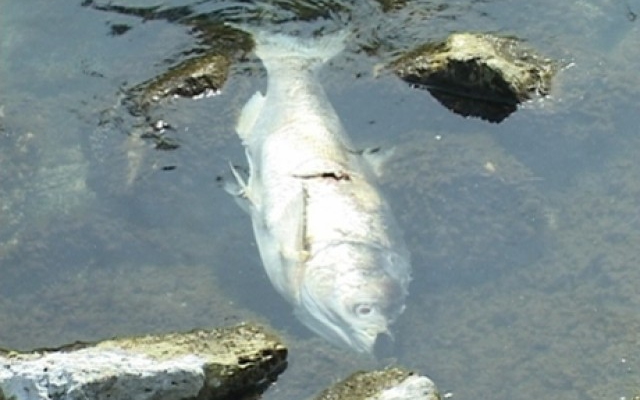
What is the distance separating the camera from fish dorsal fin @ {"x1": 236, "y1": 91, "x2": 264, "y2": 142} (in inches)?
313

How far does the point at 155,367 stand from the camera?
5844 millimetres

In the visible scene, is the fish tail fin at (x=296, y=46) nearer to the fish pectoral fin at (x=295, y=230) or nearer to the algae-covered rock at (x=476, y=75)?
the algae-covered rock at (x=476, y=75)

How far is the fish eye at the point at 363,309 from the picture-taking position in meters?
6.42

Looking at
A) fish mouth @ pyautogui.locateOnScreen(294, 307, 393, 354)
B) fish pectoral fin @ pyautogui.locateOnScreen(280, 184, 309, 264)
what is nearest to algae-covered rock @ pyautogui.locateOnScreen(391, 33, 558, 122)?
fish pectoral fin @ pyautogui.locateOnScreen(280, 184, 309, 264)

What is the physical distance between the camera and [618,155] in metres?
7.88

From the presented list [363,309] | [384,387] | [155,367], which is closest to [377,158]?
Answer: [363,309]

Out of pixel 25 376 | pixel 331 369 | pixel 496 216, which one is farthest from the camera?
pixel 496 216

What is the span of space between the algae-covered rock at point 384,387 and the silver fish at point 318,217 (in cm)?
21

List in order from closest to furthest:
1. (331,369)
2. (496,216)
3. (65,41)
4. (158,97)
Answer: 1. (331,369)
2. (496,216)
3. (158,97)
4. (65,41)

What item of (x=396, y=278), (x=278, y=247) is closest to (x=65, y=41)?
(x=278, y=247)

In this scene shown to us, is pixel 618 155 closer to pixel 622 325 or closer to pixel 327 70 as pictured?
pixel 622 325

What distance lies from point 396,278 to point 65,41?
11.7ft

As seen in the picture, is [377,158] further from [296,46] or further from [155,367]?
[155,367]

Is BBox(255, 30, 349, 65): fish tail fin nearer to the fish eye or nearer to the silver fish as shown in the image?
the silver fish
